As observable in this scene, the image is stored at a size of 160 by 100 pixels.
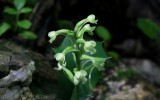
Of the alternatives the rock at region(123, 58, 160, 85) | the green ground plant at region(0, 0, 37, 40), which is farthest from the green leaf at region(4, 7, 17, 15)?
the rock at region(123, 58, 160, 85)

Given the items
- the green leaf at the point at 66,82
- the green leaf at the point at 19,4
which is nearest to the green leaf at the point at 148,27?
the green leaf at the point at 19,4

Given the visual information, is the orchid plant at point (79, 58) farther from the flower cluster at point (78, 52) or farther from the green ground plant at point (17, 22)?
the green ground plant at point (17, 22)

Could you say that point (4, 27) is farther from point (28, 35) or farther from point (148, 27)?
point (148, 27)

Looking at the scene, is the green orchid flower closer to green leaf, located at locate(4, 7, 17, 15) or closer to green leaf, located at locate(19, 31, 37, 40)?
green leaf, located at locate(19, 31, 37, 40)

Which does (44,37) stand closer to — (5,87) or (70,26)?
(70,26)

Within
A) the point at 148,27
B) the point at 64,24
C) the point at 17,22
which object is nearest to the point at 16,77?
the point at 17,22
